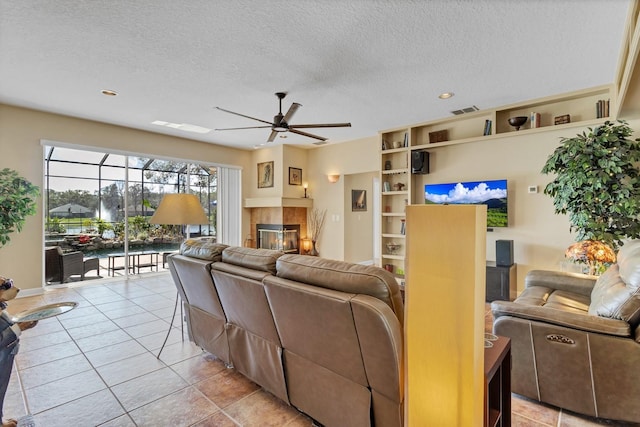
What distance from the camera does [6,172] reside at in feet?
12.7

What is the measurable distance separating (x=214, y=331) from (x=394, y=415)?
1.49m

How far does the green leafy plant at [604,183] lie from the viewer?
119 inches

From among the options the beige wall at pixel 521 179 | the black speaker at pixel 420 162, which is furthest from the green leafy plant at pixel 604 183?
the black speaker at pixel 420 162

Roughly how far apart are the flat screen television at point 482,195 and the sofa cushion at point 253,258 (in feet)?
11.0

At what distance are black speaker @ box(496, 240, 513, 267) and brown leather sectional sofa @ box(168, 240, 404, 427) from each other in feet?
11.1

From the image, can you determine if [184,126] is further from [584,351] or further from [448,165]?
[584,351]

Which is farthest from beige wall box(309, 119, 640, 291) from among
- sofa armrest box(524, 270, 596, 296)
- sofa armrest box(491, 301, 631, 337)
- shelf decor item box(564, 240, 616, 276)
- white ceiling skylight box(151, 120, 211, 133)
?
white ceiling skylight box(151, 120, 211, 133)

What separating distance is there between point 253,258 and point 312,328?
0.64 metres

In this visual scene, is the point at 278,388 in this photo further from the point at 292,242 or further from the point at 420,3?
the point at 292,242

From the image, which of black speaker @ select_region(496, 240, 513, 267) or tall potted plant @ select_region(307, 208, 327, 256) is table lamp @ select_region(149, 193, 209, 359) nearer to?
black speaker @ select_region(496, 240, 513, 267)

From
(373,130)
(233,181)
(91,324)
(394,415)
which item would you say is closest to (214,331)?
(394,415)

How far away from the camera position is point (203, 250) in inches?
90.7

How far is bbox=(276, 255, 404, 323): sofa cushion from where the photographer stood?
1.37 meters

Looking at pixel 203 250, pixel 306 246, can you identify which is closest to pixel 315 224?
pixel 306 246
